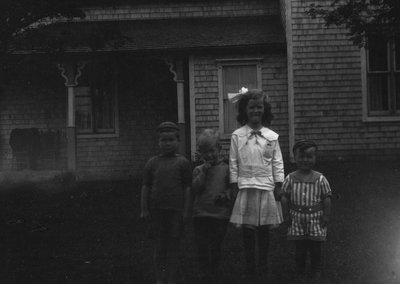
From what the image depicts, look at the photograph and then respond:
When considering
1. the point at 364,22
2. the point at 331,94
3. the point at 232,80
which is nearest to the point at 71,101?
the point at 232,80

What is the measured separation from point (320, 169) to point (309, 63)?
2971 millimetres

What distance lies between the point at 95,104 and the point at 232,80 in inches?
160

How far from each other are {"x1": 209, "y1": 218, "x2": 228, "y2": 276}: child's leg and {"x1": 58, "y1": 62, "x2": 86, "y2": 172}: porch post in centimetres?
926

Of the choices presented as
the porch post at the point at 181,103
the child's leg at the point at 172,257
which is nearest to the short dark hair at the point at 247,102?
the child's leg at the point at 172,257

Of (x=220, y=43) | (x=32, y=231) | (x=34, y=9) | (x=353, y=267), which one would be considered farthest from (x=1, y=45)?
(x=220, y=43)

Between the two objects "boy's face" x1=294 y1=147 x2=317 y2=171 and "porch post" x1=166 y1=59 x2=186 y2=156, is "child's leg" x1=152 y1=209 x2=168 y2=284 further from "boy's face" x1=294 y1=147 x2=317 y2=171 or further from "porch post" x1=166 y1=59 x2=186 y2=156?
"porch post" x1=166 y1=59 x2=186 y2=156

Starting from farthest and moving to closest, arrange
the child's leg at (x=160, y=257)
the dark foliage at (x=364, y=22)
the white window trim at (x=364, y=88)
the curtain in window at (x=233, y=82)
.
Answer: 1. the curtain in window at (x=233, y=82)
2. the white window trim at (x=364, y=88)
3. the dark foliage at (x=364, y=22)
4. the child's leg at (x=160, y=257)

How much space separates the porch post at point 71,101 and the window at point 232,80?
3.70 m

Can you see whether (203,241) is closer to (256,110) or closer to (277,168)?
(277,168)

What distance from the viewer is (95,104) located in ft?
48.8

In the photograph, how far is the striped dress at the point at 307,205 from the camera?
4.54 meters

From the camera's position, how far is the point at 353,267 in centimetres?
530

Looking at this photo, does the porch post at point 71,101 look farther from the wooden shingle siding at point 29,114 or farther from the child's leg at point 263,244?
the child's leg at point 263,244

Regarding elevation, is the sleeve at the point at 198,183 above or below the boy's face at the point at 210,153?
below
